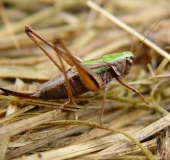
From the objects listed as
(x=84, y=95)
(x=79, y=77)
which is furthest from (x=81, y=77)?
(x=84, y=95)

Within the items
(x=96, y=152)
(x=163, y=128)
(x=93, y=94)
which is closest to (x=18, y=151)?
(x=96, y=152)

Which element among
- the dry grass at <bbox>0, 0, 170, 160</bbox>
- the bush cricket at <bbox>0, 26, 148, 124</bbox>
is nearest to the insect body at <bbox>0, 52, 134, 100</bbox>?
the bush cricket at <bbox>0, 26, 148, 124</bbox>

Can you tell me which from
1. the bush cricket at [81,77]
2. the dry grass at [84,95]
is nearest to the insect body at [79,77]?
the bush cricket at [81,77]

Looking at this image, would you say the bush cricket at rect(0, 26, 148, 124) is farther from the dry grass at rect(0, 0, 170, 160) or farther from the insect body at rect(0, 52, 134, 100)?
the dry grass at rect(0, 0, 170, 160)

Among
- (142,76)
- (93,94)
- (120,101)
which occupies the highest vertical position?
(142,76)

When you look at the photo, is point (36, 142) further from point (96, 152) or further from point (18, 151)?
point (96, 152)

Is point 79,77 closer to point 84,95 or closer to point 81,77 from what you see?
point 81,77

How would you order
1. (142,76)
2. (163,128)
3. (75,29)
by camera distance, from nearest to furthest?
1. (163,128)
2. (142,76)
3. (75,29)

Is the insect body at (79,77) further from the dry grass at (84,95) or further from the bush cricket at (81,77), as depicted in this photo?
the dry grass at (84,95)
